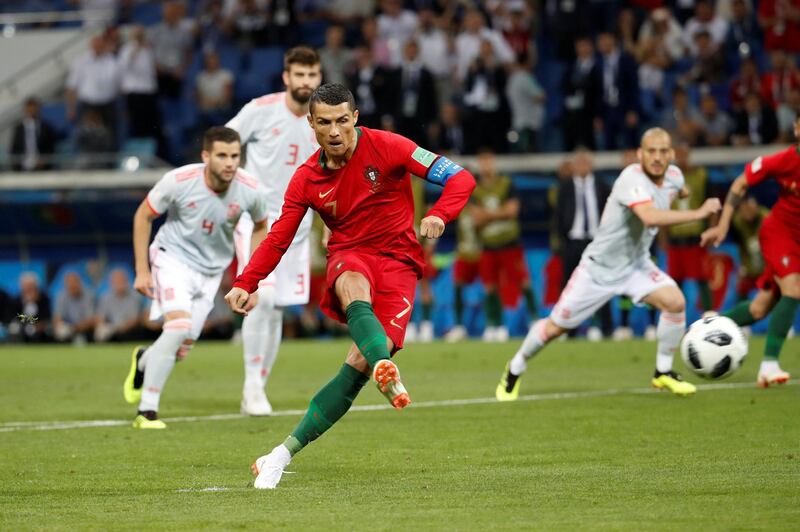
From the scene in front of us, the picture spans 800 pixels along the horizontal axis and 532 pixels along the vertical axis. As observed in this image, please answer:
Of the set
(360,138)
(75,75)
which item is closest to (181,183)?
(360,138)

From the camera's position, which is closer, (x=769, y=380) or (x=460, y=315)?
(x=769, y=380)

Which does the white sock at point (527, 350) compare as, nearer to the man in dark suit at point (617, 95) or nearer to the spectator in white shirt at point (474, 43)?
the man in dark suit at point (617, 95)

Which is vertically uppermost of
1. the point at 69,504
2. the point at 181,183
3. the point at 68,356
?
the point at 181,183

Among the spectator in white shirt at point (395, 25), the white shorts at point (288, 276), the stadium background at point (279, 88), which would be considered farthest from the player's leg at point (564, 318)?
the spectator in white shirt at point (395, 25)

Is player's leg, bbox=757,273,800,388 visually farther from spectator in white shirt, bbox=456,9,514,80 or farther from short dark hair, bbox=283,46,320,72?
spectator in white shirt, bbox=456,9,514,80

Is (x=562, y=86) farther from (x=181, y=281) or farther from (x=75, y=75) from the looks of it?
(x=181, y=281)

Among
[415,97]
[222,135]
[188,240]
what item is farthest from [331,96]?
[415,97]

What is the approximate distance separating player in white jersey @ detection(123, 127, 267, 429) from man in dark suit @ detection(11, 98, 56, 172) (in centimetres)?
1451

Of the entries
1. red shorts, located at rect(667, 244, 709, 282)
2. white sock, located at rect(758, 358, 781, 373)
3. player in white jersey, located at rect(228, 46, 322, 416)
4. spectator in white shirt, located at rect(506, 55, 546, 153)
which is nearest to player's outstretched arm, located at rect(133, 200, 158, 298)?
player in white jersey, located at rect(228, 46, 322, 416)

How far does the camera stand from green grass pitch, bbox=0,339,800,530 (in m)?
6.51

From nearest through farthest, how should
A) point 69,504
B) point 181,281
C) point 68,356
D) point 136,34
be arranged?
point 69,504 → point 181,281 → point 68,356 → point 136,34

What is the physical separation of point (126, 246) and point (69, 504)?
18.1m

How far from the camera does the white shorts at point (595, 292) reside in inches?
494

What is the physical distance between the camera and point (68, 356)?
20.9m
